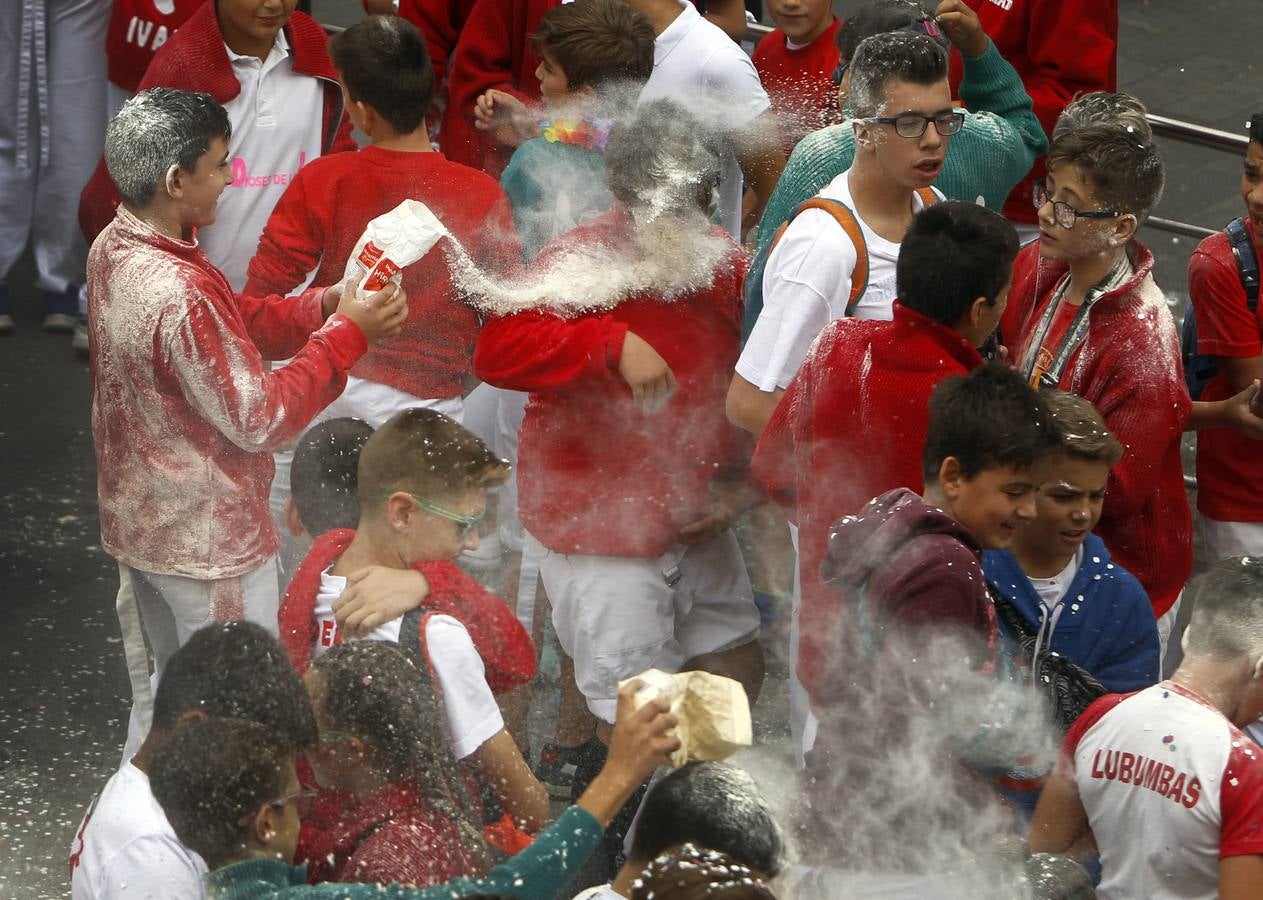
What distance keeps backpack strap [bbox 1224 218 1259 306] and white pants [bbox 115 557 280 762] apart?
2349 millimetres

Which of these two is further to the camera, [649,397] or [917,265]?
[649,397]

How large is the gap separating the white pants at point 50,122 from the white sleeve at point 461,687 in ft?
12.4

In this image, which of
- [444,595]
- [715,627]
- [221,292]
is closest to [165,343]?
[221,292]

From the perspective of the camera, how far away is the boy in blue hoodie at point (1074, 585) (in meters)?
3.19

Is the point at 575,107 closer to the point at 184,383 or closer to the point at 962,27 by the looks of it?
the point at 962,27

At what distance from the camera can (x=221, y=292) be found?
362cm

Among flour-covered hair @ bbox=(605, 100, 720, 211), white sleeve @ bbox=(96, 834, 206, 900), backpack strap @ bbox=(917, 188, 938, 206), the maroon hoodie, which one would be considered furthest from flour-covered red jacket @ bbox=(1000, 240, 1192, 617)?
white sleeve @ bbox=(96, 834, 206, 900)

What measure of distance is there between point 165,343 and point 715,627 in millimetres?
1409

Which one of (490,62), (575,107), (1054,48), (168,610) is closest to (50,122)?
(490,62)

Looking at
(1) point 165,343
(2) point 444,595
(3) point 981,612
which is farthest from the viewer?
(1) point 165,343

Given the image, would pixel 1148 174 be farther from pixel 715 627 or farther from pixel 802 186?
pixel 715 627

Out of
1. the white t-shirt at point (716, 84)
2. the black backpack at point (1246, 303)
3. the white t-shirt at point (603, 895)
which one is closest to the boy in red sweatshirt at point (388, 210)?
the white t-shirt at point (716, 84)

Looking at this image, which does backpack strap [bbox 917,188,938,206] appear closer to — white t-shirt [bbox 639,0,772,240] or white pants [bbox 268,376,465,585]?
white t-shirt [bbox 639,0,772,240]

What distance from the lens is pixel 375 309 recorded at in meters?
3.71
